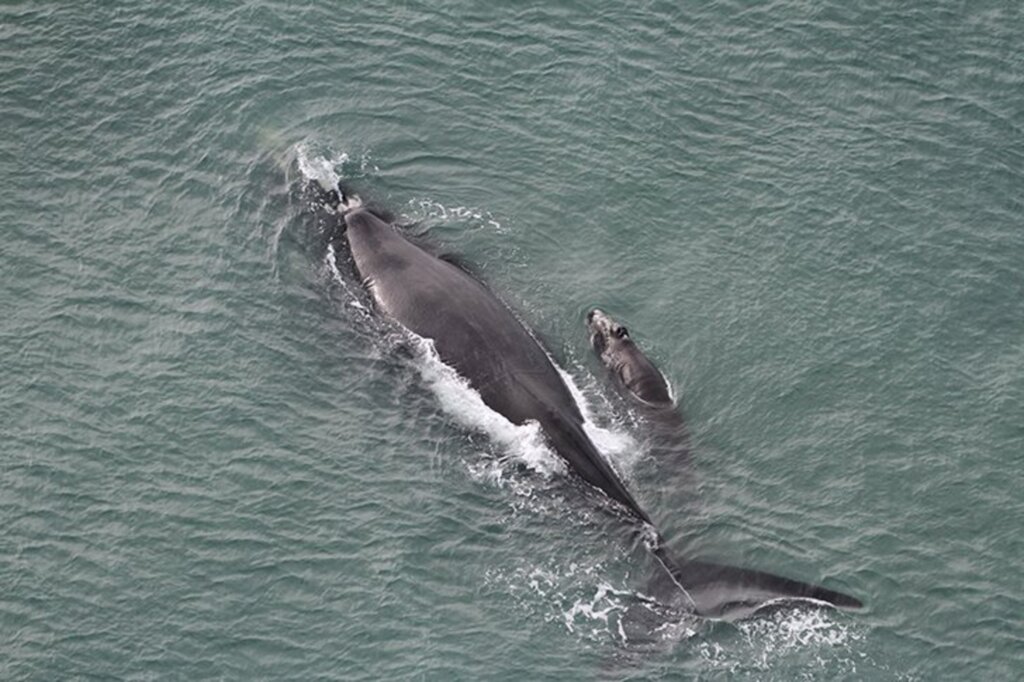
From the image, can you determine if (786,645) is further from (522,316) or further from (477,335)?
(522,316)

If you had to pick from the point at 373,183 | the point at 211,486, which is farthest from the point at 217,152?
the point at 211,486

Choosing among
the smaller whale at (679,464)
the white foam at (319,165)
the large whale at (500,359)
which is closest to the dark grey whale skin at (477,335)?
the large whale at (500,359)

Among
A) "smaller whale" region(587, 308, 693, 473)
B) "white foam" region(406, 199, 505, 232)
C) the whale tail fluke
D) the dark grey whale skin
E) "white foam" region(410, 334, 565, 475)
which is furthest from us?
"white foam" region(406, 199, 505, 232)

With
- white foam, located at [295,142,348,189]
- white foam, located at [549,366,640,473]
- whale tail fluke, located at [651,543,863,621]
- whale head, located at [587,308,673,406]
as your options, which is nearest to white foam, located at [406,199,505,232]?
white foam, located at [295,142,348,189]

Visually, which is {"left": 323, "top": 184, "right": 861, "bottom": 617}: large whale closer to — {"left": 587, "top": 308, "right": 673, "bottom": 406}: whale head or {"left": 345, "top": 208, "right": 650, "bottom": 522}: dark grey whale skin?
{"left": 345, "top": 208, "right": 650, "bottom": 522}: dark grey whale skin

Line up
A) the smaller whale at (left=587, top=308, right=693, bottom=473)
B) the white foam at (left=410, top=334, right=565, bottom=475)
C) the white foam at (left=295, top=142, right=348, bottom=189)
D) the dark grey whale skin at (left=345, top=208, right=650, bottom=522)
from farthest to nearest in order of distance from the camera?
1. the white foam at (left=295, top=142, right=348, bottom=189)
2. the smaller whale at (left=587, top=308, right=693, bottom=473)
3. the white foam at (left=410, top=334, right=565, bottom=475)
4. the dark grey whale skin at (left=345, top=208, right=650, bottom=522)
